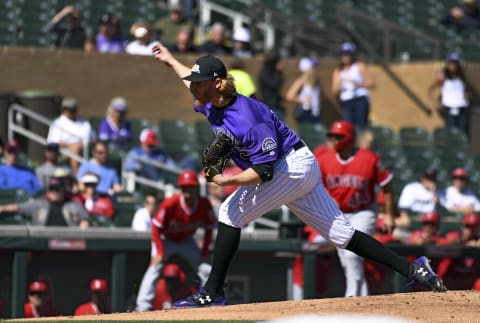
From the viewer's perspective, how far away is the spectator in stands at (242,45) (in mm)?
15867

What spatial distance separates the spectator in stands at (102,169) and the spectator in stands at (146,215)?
3.62ft

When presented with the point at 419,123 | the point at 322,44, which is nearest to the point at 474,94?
the point at 419,123

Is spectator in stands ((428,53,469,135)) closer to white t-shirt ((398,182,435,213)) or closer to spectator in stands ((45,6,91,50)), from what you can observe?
white t-shirt ((398,182,435,213))

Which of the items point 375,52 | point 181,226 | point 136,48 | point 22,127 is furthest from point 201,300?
point 375,52

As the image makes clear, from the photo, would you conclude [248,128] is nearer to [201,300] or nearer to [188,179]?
[201,300]

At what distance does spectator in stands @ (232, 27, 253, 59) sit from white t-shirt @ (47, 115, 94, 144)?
3.15 m

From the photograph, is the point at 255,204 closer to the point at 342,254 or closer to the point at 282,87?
the point at 342,254

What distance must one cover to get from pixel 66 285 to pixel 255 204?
3.27 metres

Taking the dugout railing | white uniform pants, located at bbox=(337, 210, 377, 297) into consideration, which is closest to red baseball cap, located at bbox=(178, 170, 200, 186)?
the dugout railing

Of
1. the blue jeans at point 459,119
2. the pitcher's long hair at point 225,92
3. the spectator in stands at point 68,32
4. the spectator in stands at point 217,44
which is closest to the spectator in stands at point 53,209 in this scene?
the pitcher's long hair at point 225,92

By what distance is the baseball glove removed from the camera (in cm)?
690

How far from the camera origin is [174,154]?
1405 centimetres

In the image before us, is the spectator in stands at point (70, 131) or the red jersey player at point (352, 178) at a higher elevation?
the spectator in stands at point (70, 131)

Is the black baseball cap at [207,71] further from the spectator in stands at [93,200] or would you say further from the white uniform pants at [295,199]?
the spectator in stands at [93,200]
